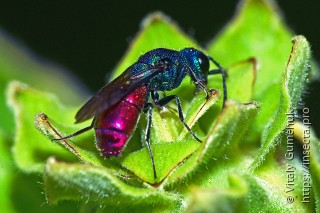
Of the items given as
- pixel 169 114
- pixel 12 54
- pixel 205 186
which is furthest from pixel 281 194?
pixel 12 54

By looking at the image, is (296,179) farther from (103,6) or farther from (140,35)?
(103,6)

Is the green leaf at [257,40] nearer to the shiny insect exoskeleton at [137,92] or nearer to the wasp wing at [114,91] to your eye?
the shiny insect exoskeleton at [137,92]

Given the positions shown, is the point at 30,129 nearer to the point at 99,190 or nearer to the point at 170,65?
the point at 170,65

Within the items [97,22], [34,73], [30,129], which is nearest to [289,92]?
[30,129]

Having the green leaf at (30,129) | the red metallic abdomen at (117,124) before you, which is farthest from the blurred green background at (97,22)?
the red metallic abdomen at (117,124)

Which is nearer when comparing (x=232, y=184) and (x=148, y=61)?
(x=232, y=184)
